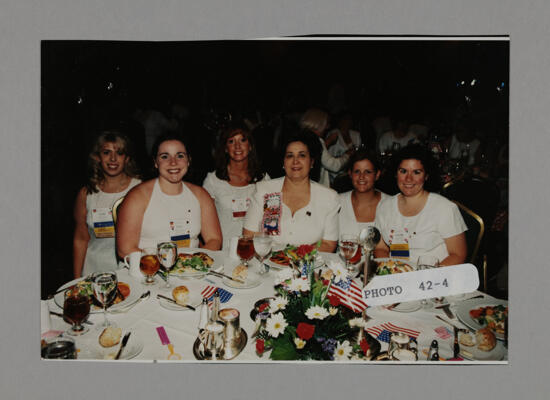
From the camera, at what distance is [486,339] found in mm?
1776

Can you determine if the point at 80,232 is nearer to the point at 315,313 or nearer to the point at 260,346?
the point at 260,346

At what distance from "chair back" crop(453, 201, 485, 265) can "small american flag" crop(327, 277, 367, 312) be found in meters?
0.81

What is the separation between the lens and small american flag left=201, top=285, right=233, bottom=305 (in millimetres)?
1820

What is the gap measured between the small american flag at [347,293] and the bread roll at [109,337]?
809 millimetres

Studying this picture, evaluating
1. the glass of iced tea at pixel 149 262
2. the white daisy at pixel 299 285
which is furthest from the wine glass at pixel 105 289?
the white daisy at pixel 299 285

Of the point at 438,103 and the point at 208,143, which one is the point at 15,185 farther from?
the point at 438,103

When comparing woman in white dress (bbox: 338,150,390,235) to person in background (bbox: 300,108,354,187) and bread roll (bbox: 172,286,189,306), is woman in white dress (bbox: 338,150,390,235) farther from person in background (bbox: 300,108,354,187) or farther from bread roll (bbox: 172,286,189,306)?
bread roll (bbox: 172,286,189,306)

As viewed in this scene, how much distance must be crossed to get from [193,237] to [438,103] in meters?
1.47

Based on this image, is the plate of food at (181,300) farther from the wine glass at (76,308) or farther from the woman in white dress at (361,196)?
the woman in white dress at (361,196)

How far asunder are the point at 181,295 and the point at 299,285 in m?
0.54

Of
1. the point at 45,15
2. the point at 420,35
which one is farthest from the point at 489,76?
the point at 45,15

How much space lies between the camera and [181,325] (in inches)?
65.5

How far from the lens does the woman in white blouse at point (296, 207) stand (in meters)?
2.34

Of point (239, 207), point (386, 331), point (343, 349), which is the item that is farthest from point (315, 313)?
point (239, 207)
